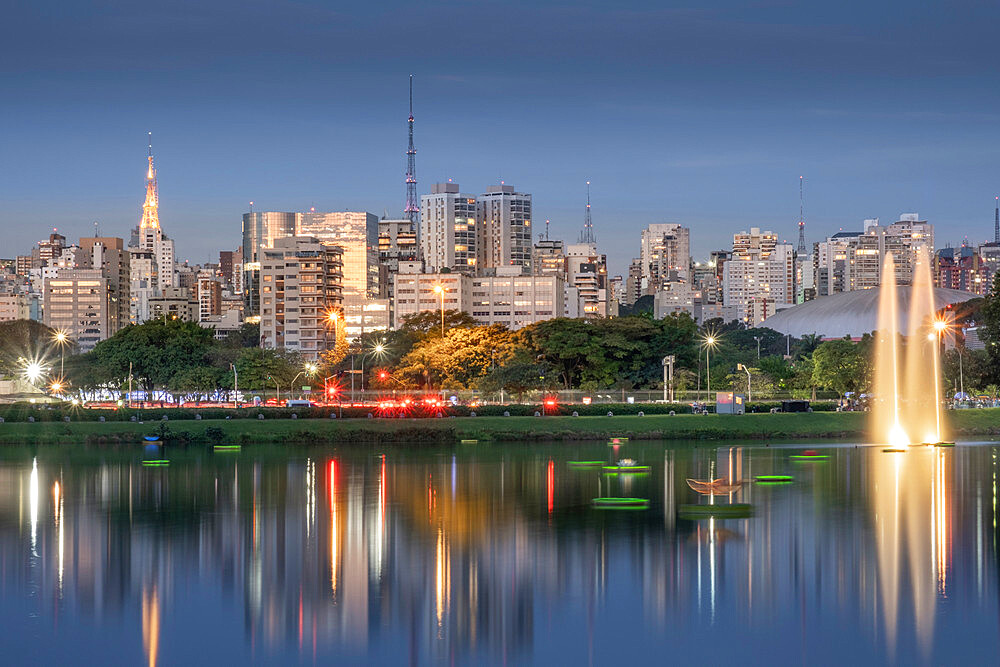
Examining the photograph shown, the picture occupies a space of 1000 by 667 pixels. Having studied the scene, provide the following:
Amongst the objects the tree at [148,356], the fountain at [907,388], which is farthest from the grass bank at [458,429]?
the tree at [148,356]

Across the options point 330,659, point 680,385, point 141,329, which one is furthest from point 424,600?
point 141,329

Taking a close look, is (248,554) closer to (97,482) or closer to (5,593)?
(5,593)

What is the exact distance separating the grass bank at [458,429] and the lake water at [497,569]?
20.7m

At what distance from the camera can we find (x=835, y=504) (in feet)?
148

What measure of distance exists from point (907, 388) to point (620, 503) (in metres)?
50.9

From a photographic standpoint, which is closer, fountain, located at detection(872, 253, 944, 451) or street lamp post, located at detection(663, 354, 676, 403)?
fountain, located at detection(872, 253, 944, 451)

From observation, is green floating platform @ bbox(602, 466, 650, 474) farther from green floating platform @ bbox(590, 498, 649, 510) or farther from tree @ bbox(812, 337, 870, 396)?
tree @ bbox(812, 337, 870, 396)

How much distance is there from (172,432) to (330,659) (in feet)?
176

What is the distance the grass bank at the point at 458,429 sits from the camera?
77.6 m

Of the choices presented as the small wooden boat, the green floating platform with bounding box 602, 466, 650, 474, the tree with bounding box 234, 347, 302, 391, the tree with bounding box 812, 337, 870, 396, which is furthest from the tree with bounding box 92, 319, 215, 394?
the small wooden boat

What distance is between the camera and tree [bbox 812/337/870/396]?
322 feet

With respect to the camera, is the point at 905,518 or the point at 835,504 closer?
the point at 905,518

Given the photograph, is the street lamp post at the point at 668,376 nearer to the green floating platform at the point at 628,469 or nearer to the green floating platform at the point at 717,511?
the green floating platform at the point at 628,469

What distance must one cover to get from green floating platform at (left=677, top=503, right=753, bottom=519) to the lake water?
0.28 meters
